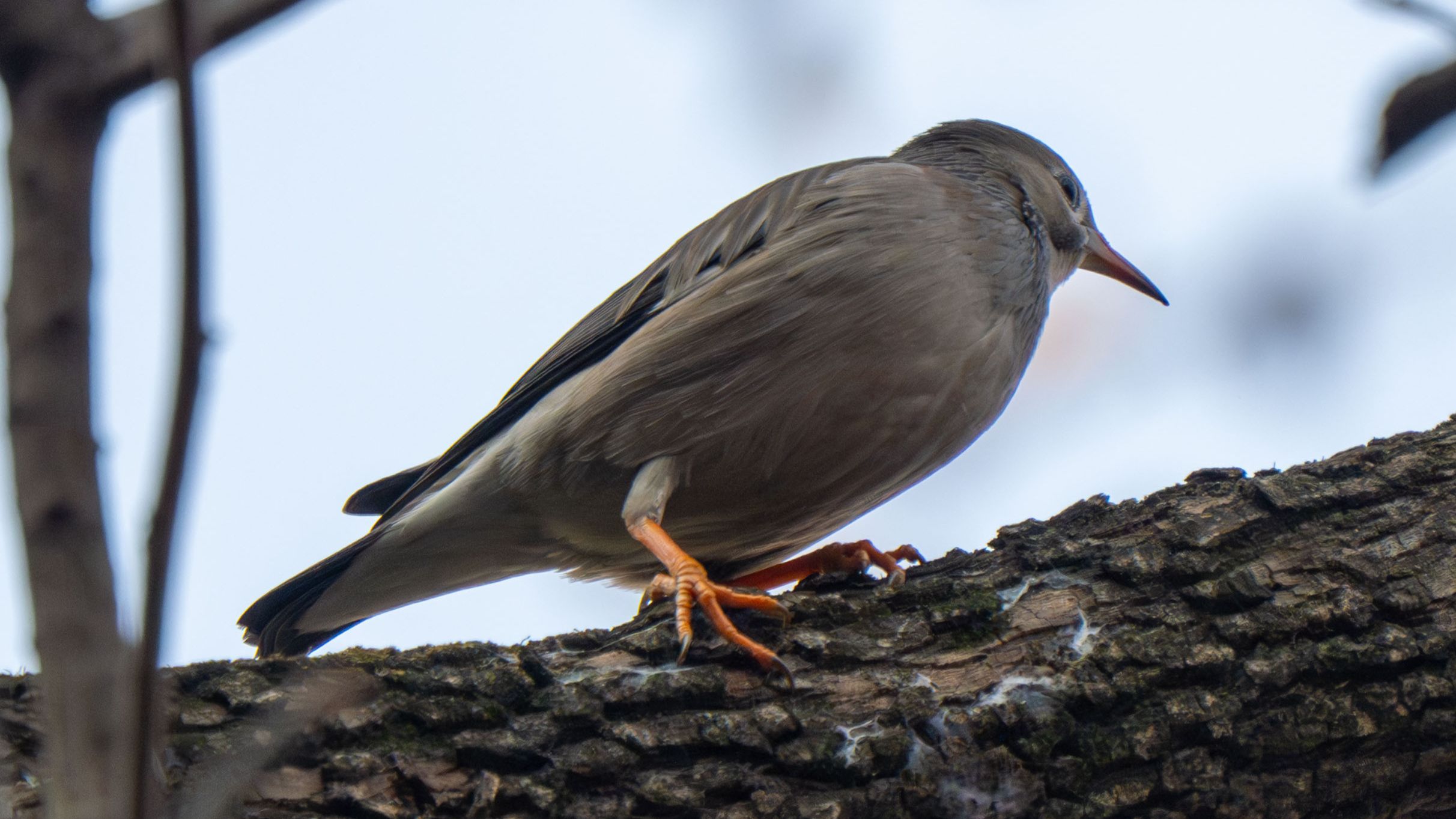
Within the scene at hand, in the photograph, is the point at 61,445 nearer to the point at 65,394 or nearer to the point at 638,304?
the point at 65,394

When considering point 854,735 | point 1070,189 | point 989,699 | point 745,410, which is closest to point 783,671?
point 854,735

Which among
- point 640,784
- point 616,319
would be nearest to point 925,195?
point 616,319

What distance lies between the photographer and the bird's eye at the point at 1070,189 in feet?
16.9

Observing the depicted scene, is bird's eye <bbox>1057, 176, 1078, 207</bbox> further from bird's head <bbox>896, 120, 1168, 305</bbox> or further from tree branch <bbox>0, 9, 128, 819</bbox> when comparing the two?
tree branch <bbox>0, 9, 128, 819</bbox>

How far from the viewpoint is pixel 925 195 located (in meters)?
4.16

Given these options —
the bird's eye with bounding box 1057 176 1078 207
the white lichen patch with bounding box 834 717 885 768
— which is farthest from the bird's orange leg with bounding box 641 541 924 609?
the bird's eye with bounding box 1057 176 1078 207

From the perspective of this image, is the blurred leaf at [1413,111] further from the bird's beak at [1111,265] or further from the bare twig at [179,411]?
the bird's beak at [1111,265]

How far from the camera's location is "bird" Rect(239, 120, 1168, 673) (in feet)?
12.3

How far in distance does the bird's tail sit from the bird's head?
270cm

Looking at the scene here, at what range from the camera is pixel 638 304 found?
173 inches

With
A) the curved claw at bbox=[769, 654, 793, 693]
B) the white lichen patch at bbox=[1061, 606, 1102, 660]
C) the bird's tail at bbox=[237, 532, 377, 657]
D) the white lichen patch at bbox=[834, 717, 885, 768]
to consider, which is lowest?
the white lichen patch at bbox=[834, 717, 885, 768]

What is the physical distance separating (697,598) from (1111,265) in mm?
2898

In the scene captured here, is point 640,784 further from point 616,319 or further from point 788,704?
point 616,319

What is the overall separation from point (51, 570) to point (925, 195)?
3.43m
